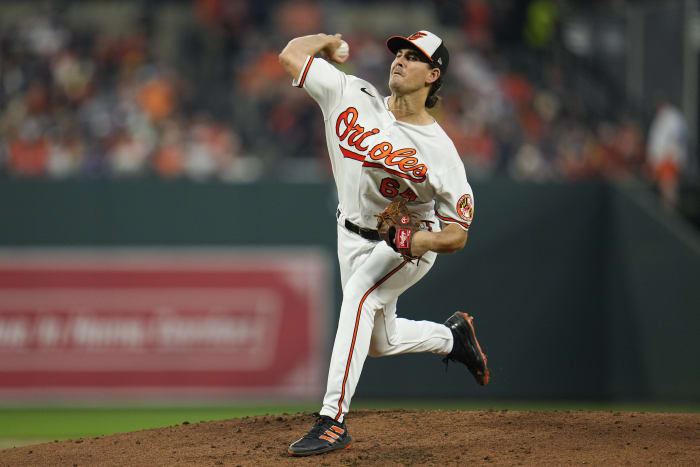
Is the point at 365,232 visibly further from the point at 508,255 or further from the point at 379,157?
the point at 508,255

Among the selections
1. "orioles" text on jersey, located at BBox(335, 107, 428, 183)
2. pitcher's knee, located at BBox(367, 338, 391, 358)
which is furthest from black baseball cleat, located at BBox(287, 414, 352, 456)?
"orioles" text on jersey, located at BBox(335, 107, 428, 183)

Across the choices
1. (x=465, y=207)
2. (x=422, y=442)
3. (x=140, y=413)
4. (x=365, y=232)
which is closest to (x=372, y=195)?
(x=365, y=232)

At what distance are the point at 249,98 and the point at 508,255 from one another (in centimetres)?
419

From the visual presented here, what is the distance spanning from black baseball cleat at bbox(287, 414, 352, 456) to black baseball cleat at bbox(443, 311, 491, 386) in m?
1.01

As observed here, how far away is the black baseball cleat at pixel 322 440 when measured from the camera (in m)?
4.86

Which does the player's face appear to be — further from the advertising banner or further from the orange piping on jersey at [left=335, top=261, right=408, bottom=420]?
the advertising banner

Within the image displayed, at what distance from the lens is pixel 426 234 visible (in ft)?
16.0

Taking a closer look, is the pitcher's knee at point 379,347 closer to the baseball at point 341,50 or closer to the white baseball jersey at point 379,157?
the white baseball jersey at point 379,157

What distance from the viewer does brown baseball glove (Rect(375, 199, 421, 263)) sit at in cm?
486

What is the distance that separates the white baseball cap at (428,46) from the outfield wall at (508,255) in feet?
15.6

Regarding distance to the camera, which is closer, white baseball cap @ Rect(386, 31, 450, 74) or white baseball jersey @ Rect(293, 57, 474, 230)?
white baseball jersey @ Rect(293, 57, 474, 230)

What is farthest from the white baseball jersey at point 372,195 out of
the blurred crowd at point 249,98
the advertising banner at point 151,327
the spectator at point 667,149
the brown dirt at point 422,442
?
the spectator at point 667,149

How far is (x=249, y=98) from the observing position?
12.4 meters

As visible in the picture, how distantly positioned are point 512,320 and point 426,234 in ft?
17.3
